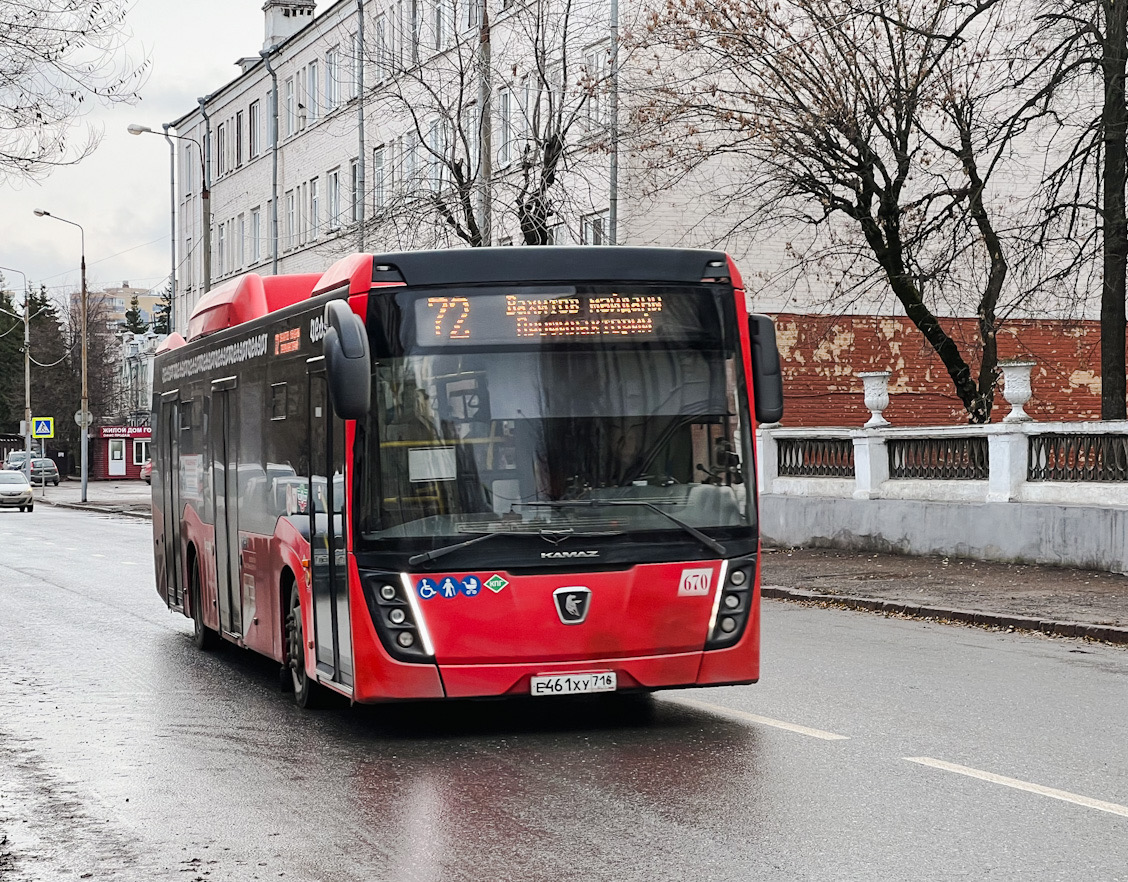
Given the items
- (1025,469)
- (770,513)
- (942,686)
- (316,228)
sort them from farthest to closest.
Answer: (316,228) < (770,513) < (1025,469) < (942,686)

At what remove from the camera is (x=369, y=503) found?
923cm

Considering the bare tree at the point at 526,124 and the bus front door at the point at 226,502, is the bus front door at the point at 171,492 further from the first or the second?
the bare tree at the point at 526,124

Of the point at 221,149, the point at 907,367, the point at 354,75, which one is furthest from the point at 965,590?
the point at 221,149

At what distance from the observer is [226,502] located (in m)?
12.8

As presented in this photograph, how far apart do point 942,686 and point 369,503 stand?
444cm

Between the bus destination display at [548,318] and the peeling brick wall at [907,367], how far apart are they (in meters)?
23.6

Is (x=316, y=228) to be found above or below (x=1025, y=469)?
above

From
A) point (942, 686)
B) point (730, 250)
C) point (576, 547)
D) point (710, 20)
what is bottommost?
point (942, 686)

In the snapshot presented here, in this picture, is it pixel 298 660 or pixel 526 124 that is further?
pixel 526 124

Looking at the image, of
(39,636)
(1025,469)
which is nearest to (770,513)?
(1025,469)

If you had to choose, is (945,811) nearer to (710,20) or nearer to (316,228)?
(710,20)

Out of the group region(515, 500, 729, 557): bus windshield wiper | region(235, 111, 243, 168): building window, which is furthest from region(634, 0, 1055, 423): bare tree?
region(235, 111, 243, 168): building window

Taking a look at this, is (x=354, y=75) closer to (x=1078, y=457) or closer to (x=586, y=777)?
(x=1078, y=457)

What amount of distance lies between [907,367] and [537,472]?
2759 cm
